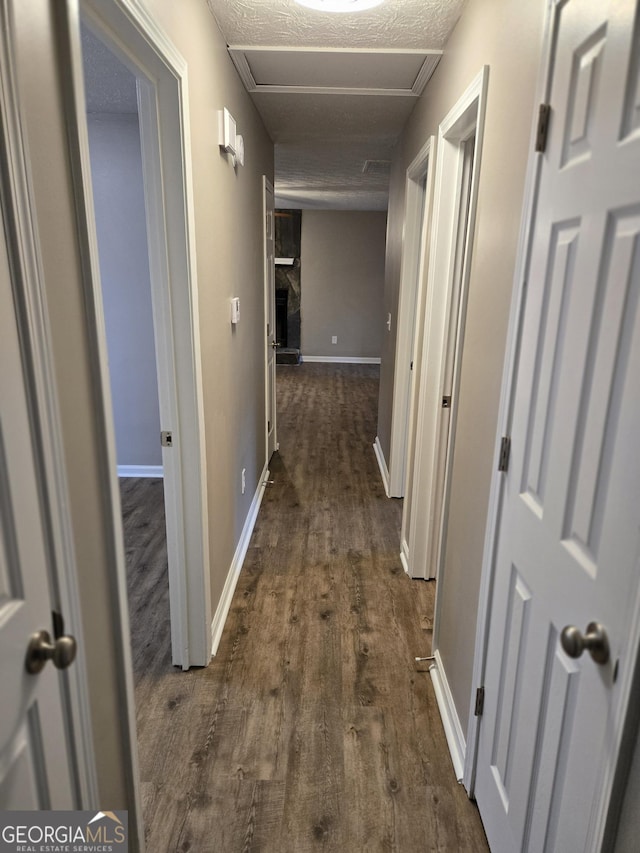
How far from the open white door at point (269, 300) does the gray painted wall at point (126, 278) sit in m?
0.83

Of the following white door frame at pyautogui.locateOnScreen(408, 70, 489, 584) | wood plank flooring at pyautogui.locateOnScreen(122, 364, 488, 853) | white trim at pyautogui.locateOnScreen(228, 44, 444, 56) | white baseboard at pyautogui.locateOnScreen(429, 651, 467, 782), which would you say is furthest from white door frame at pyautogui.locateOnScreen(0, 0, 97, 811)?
white trim at pyautogui.locateOnScreen(228, 44, 444, 56)

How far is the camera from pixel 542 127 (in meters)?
1.17

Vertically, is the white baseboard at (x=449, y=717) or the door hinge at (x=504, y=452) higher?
the door hinge at (x=504, y=452)

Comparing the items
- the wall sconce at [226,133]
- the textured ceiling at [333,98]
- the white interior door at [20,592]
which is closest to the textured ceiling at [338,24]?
the textured ceiling at [333,98]

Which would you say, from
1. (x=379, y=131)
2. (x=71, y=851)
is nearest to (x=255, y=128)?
(x=379, y=131)

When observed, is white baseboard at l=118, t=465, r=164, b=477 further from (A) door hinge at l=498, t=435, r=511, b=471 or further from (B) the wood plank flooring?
(A) door hinge at l=498, t=435, r=511, b=471

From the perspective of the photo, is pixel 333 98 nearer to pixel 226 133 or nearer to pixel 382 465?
pixel 226 133

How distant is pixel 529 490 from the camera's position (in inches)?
49.3

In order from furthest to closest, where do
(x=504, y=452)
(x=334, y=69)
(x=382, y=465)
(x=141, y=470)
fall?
(x=382, y=465)
(x=141, y=470)
(x=334, y=69)
(x=504, y=452)

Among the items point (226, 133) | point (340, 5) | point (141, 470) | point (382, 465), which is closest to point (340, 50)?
point (340, 5)

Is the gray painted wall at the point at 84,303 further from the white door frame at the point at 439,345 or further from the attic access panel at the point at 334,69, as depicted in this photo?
the white door frame at the point at 439,345

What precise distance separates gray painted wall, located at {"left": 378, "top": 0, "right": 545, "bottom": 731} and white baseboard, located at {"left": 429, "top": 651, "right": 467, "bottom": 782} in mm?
48

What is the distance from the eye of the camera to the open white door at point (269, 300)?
12.6 ft

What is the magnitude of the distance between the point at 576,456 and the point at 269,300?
11.2ft
